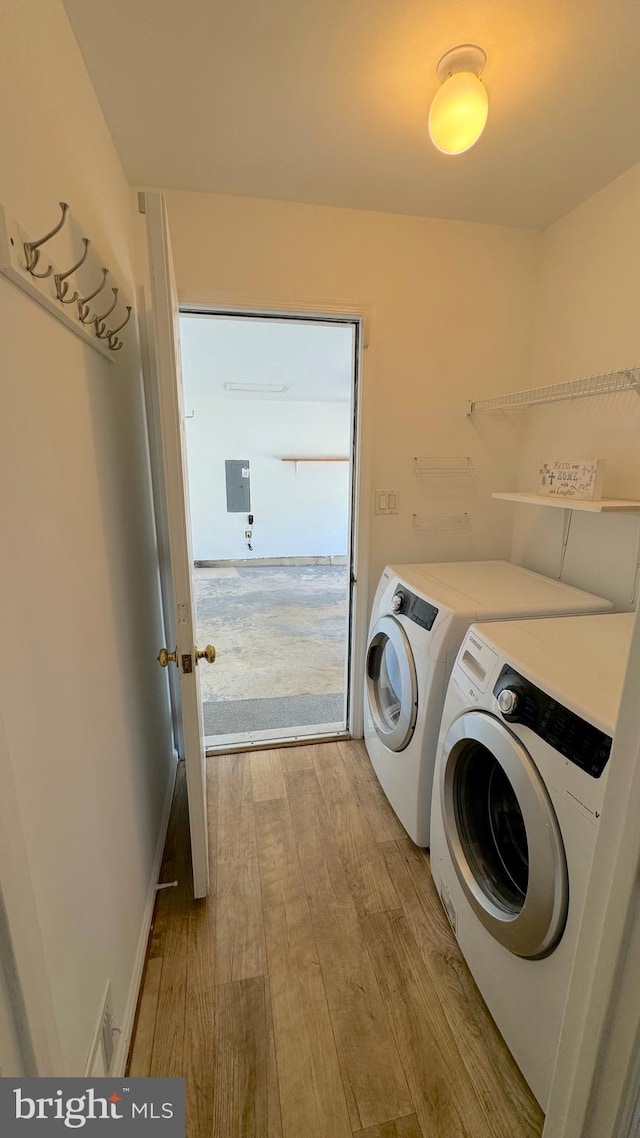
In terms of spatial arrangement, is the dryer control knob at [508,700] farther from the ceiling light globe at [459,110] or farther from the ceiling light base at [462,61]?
the ceiling light base at [462,61]

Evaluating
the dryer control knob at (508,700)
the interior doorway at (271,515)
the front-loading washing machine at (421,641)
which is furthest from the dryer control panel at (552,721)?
the interior doorway at (271,515)

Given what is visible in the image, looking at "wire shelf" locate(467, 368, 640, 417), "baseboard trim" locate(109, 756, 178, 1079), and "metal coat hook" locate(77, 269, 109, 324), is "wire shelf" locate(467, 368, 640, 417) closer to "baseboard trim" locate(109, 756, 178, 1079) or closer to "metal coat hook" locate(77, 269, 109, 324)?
"metal coat hook" locate(77, 269, 109, 324)

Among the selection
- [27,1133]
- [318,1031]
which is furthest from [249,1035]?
[27,1133]

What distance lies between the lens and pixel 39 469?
2.43 ft

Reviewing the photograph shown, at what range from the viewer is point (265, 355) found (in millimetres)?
3471

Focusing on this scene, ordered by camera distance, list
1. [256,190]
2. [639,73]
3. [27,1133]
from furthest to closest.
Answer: [256,190]
[639,73]
[27,1133]

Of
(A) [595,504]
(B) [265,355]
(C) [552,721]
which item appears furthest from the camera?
(B) [265,355]

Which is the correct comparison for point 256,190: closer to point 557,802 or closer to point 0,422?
point 0,422

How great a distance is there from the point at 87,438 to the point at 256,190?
1.29 meters

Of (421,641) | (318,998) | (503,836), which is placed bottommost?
(318,998)

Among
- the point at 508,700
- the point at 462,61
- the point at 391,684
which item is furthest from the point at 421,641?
the point at 462,61

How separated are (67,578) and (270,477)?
5493 mm
